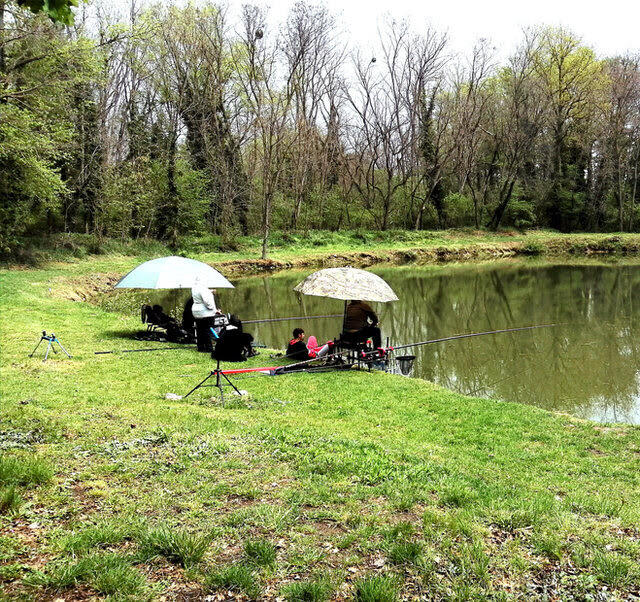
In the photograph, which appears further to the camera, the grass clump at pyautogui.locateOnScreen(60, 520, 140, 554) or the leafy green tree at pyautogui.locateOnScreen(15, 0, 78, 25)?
the grass clump at pyautogui.locateOnScreen(60, 520, 140, 554)

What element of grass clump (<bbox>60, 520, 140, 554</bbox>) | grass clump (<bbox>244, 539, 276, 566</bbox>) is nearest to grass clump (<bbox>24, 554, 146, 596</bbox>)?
grass clump (<bbox>60, 520, 140, 554</bbox>)

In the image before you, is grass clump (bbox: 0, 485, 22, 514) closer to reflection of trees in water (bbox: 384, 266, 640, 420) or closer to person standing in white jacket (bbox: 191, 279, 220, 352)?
person standing in white jacket (bbox: 191, 279, 220, 352)

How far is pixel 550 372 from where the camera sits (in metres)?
12.4

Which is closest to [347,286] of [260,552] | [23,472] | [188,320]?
[188,320]

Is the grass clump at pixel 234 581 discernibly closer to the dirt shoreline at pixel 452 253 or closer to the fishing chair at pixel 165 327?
the fishing chair at pixel 165 327

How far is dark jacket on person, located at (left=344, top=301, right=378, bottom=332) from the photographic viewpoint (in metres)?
12.2

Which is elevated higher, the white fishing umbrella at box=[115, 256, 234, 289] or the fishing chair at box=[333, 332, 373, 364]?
the white fishing umbrella at box=[115, 256, 234, 289]

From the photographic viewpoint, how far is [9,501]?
13.2ft

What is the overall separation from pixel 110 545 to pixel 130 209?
98.8ft

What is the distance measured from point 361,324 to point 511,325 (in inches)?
322

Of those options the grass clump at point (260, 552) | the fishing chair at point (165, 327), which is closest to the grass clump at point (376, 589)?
the grass clump at point (260, 552)

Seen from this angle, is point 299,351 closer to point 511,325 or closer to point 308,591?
point 308,591

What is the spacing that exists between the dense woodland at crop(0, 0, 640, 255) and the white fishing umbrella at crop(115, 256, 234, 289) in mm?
13421

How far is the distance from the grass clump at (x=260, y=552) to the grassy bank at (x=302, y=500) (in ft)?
0.05
